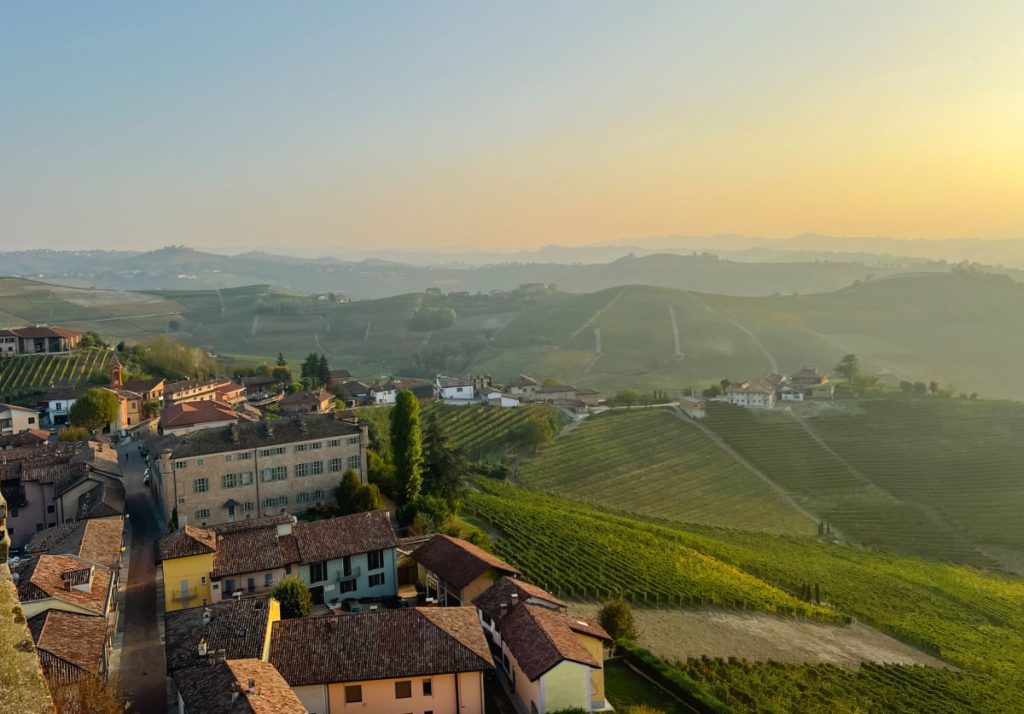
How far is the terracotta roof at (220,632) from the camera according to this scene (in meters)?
18.9

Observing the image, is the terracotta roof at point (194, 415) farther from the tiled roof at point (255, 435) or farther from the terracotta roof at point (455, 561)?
the terracotta roof at point (455, 561)

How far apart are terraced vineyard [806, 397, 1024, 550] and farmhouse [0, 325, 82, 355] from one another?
3103 inches

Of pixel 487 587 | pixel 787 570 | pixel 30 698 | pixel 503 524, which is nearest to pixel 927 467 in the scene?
pixel 787 570

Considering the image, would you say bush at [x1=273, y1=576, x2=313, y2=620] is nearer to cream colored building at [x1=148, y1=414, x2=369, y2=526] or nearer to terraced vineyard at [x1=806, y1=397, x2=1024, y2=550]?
cream colored building at [x1=148, y1=414, x2=369, y2=526]

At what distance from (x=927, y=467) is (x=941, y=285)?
14164 cm

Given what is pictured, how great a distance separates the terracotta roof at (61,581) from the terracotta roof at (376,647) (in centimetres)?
660

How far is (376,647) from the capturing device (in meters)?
20.1

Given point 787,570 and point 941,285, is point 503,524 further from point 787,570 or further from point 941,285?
point 941,285

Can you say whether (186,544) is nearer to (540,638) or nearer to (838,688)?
(540,638)

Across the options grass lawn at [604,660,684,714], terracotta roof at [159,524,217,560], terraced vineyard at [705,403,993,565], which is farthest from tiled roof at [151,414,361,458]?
terraced vineyard at [705,403,993,565]

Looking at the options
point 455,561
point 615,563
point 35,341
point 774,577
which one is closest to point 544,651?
point 455,561

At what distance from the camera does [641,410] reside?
270 ft

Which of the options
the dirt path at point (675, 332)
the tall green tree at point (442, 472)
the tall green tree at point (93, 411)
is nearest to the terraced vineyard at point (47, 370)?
the tall green tree at point (93, 411)

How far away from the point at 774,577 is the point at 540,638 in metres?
26.7
